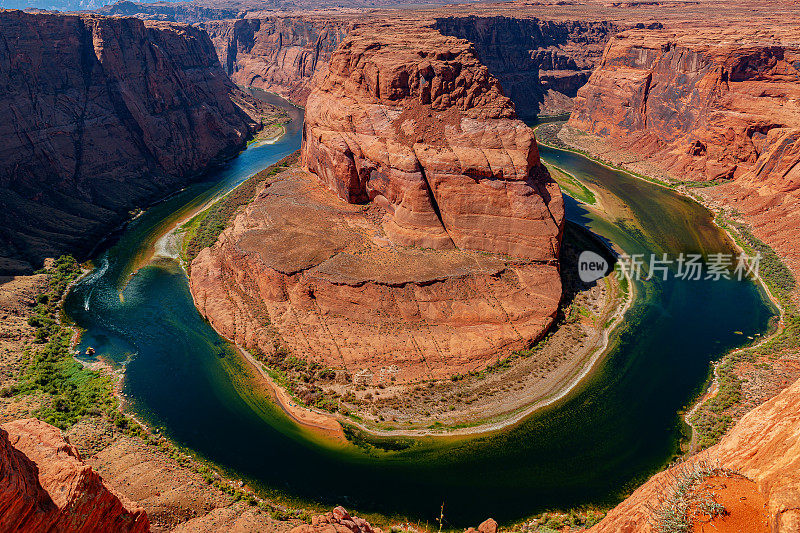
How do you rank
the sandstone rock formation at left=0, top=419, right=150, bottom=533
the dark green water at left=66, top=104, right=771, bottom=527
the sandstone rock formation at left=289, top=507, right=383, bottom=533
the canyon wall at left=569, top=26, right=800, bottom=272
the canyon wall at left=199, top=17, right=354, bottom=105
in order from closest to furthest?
the sandstone rock formation at left=0, top=419, right=150, bottom=533
the sandstone rock formation at left=289, top=507, right=383, bottom=533
the dark green water at left=66, top=104, right=771, bottom=527
the canyon wall at left=569, top=26, right=800, bottom=272
the canyon wall at left=199, top=17, right=354, bottom=105

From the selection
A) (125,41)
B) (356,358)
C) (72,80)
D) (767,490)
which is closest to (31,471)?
(767,490)

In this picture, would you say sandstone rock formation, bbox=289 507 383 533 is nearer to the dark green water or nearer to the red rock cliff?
the dark green water

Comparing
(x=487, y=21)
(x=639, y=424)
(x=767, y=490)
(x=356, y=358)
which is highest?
(x=487, y=21)

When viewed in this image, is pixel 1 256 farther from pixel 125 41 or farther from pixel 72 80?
pixel 125 41

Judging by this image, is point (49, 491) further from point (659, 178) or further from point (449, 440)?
point (659, 178)

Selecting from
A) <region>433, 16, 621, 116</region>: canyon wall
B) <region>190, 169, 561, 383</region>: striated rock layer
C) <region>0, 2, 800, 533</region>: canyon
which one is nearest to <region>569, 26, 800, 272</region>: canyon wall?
<region>0, 2, 800, 533</region>: canyon

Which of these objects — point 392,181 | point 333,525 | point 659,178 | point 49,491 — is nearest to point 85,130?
point 392,181
